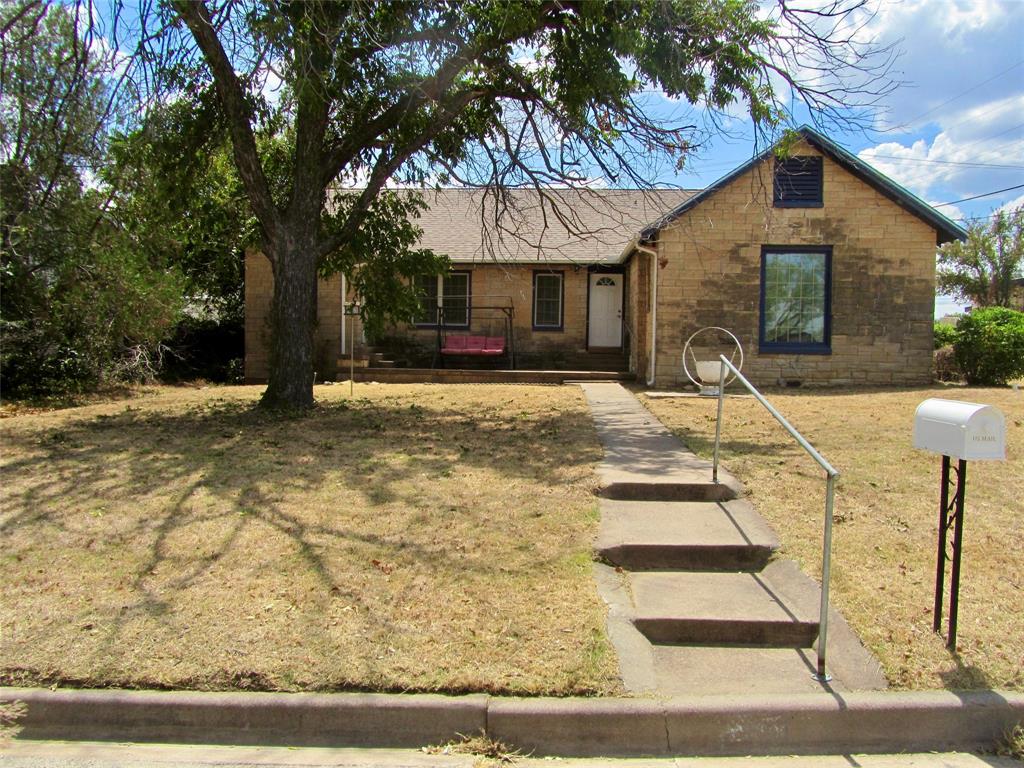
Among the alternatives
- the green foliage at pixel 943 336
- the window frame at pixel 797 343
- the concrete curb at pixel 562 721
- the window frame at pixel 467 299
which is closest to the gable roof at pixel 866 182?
the window frame at pixel 797 343

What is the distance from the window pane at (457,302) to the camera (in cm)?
1962

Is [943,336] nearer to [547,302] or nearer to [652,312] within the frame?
[652,312]

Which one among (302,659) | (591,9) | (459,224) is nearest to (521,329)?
(459,224)

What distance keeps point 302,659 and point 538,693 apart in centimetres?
120

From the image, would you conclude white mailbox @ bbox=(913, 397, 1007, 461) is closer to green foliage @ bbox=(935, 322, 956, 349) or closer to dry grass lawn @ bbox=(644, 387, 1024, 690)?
dry grass lawn @ bbox=(644, 387, 1024, 690)

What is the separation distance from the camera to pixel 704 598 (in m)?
4.60

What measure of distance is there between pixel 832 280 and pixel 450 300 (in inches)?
359

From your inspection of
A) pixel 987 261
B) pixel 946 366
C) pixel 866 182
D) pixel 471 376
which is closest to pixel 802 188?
pixel 866 182

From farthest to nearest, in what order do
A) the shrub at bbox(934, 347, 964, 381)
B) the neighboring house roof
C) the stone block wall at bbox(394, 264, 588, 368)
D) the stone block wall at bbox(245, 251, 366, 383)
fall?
the stone block wall at bbox(394, 264, 588, 368) < the neighboring house roof < the stone block wall at bbox(245, 251, 366, 383) < the shrub at bbox(934, 347, 964, 381)

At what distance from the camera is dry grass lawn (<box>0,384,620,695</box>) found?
3836mm

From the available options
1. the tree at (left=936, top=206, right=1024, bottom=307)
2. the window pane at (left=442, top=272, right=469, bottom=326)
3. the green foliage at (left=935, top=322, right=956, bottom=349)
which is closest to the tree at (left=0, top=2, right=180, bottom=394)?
the window pane at (left=442, top=272, right=469, bottom=326)

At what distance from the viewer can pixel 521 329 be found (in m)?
19.5

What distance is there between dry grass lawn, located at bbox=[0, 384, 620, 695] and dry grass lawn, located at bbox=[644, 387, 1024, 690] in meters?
1.46

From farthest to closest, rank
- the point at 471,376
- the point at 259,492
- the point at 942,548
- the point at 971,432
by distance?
the point at 471,376 → the point at 259,492 → the point at 942,548 → the point at 971,432
